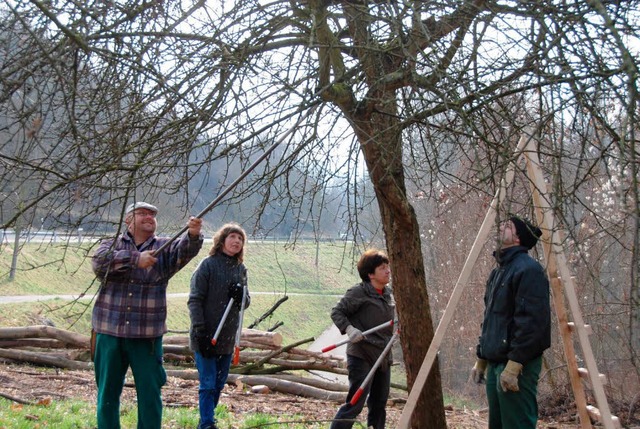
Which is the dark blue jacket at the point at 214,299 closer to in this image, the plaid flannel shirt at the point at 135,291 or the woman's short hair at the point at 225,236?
the woman's short hair at the point at 225,236

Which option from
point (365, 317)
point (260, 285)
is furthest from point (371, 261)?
point (260, 285)

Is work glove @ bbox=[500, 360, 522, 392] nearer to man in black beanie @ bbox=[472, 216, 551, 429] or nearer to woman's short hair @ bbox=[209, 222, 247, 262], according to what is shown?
man in black beanie @ bbox=[472, 216, 551, 429]

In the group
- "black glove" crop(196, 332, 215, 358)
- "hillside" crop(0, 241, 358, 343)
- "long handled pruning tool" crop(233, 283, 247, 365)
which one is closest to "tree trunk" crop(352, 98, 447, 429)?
"long handled pruning tool" crop(233, 283, 247, 365)

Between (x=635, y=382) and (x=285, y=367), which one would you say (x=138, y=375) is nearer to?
(x=285, y=367)

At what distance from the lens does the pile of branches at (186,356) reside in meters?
9.80

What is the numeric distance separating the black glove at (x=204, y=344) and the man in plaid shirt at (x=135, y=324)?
0.73 meters

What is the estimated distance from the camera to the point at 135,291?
17.1ft

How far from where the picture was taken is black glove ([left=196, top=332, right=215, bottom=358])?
19.7ft

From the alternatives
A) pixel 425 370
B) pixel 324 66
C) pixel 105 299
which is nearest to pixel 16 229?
pixel 105 299

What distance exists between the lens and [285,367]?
1020 cm

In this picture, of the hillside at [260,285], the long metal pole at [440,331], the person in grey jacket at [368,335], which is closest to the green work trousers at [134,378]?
the person in grey jacket at [368,335]

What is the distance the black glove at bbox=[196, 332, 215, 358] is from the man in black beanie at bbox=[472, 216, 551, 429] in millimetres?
2310

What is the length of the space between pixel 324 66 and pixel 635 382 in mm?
7010

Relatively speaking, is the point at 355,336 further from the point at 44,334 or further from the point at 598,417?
the point at 44,334
